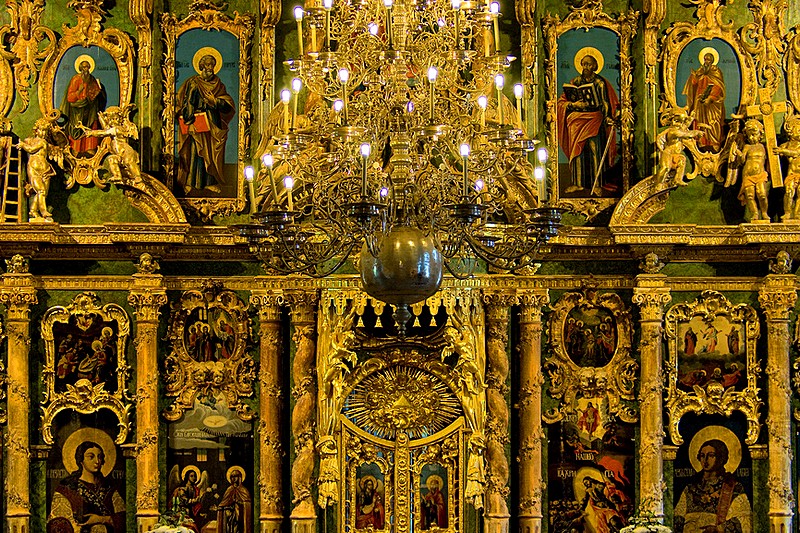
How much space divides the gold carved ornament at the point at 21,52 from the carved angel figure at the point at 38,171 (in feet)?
1.78

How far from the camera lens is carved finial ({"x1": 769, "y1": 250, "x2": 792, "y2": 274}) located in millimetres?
16844

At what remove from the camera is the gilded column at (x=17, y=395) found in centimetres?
1678

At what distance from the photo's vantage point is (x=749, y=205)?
16.9 meters

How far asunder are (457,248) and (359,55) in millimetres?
1808

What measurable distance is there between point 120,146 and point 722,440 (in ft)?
24.7

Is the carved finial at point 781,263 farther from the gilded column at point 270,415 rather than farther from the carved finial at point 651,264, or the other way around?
the gilded column at point 270,415

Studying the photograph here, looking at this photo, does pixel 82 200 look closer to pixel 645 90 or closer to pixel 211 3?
pixel 211 3

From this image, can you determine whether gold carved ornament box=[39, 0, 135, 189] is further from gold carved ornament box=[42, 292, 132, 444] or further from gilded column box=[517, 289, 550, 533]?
gilded column box=[517, 289, 550, 533]

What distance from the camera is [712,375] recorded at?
17.1 m

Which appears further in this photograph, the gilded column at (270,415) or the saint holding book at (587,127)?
the saint holding book at (587,127)

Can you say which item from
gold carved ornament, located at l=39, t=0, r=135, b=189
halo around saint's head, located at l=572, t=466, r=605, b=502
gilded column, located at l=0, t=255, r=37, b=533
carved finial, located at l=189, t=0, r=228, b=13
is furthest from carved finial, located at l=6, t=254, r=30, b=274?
halo around saint's head, located at l=572, t=466, r=605, b=502

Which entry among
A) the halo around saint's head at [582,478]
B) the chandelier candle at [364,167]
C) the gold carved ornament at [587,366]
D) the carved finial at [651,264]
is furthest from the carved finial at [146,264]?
the chandelier candle at [364,167]

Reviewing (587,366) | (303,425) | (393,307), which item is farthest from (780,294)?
(303,425)

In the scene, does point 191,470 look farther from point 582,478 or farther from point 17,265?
point 582,478
